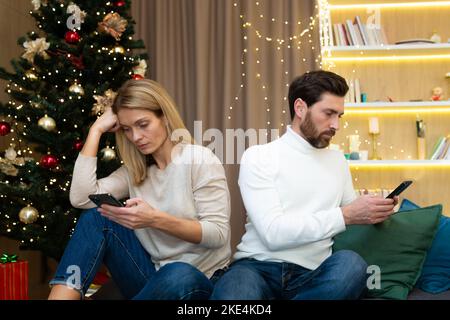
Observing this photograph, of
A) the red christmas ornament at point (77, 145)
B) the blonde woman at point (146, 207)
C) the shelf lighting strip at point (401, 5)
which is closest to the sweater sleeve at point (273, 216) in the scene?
the blonde woman at point (146, 207)

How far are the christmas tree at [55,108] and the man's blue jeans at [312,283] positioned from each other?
61.4 inches

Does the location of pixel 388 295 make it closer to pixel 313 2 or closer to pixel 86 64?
pixel 86 64

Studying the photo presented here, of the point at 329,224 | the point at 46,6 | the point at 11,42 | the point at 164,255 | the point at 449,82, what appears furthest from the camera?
the point at 449,82

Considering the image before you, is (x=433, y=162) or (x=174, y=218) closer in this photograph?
(x=174, y=218)

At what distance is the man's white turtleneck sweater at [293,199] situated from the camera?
1.71m

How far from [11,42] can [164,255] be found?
2280 millimetres

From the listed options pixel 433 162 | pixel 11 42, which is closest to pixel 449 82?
pixel 433 162

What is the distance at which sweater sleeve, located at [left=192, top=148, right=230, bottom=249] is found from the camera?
1826 millimetres

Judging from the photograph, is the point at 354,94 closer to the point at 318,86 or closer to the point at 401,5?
the point at 401,5

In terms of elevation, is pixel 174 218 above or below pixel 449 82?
below

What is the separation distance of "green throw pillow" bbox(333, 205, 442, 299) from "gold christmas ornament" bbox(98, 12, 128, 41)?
1.84m

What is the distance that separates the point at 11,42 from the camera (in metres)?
3.57

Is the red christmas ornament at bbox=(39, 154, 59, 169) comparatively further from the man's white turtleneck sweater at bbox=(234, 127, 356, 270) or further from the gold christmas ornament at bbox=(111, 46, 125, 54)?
the man's white turtleneck sweater at bbox=(234, 127, 356, 270)

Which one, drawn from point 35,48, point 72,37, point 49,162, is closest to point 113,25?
point 72,37
